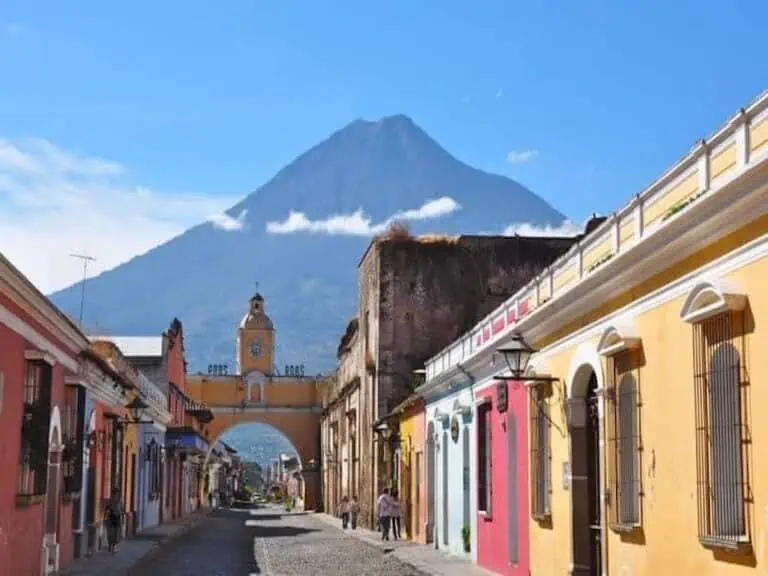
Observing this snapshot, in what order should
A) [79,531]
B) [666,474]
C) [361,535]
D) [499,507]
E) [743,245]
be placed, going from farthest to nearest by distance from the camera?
Answer: [361,535]
[79,531]
[499,507]
[666,474]
[743,245]

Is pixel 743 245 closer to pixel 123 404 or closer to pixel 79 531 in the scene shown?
pixel 79 531

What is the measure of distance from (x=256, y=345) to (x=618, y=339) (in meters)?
59.6

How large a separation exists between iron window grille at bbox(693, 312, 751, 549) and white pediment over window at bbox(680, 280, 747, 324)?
0.29 ft

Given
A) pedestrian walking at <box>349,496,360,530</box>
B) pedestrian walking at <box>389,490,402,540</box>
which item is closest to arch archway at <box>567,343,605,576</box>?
pedestrian walking at <box>389,490,402,540</box>

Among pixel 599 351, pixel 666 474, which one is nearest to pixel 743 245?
pixel 666 474

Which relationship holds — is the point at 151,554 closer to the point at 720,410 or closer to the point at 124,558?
the point at 124,558

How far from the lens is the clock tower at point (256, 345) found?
68575mm

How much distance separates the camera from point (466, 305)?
32125mm

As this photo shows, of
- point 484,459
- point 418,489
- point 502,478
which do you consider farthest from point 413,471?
point 502,478

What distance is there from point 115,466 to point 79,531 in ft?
14.5

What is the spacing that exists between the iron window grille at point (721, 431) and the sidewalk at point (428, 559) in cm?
905

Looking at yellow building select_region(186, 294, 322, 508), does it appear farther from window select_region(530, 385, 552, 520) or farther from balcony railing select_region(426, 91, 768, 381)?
window select_region(530, 385, 552, 520)

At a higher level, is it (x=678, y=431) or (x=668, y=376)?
(x=668, y=376)

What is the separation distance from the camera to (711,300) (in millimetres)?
9047
